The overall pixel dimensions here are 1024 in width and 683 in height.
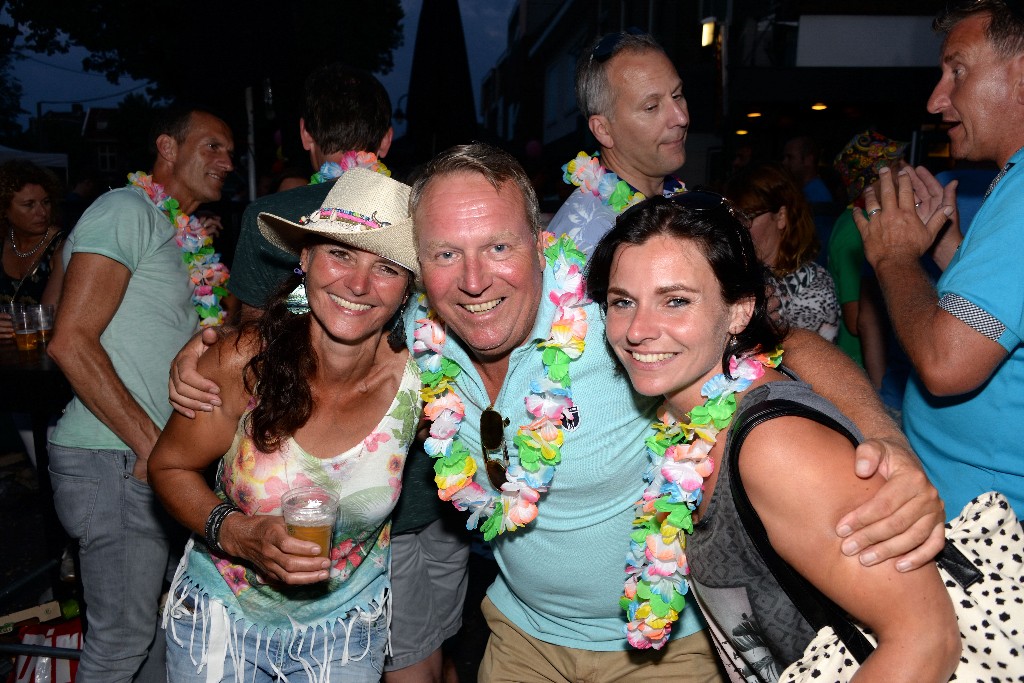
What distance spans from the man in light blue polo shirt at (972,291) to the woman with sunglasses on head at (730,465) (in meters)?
0.57

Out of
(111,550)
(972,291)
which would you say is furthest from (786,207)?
(111,550)

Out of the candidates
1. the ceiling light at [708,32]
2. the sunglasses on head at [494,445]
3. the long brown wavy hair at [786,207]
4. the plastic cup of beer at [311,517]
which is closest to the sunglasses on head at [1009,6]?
the long brown wavy hair at [786,207]

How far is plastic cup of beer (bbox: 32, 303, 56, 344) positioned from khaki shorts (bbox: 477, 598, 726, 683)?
110 inches

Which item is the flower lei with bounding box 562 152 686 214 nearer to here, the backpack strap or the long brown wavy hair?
the long brown wavy hair

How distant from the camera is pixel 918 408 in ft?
7.24

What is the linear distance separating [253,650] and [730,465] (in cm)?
150

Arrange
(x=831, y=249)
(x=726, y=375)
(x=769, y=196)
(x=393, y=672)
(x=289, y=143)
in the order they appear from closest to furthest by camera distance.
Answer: (x=726, y=375)
(x=393, y=672)
(x=769, y=196)
(x=831, y=249)
(x=289, y=143)

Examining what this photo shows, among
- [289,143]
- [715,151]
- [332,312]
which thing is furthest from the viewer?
[715,151]

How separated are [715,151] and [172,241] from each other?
11.2 metres

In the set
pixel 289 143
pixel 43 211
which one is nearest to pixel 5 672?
pixel 43 211

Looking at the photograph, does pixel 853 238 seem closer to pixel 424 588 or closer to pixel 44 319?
pixel 424 588

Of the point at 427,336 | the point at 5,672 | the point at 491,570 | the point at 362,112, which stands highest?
the point at 362,112

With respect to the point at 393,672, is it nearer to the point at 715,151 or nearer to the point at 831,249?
the point at 831,249

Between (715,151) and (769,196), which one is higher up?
(769,196)
